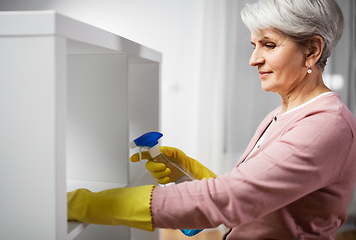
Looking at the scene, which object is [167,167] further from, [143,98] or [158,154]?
[143,98]

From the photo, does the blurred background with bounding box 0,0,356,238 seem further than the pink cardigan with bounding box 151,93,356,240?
Yes

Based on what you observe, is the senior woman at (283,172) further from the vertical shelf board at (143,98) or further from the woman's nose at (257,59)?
the vertical shelf board at (143,98)

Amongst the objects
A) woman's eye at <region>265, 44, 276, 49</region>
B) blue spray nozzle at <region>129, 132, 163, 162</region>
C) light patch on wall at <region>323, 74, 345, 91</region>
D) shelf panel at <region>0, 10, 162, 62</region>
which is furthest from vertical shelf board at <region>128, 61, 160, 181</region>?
light patch on wall at <region>323, 74, 345, 91</region>

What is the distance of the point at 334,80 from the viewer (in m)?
2.31

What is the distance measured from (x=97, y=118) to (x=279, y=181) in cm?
51

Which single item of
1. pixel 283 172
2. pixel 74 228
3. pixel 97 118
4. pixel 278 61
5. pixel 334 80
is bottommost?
pixel 74 228

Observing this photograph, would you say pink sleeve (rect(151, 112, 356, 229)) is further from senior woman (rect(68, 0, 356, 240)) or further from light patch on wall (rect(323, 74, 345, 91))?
light patch on wall (rect(323, 74, 345, 91))

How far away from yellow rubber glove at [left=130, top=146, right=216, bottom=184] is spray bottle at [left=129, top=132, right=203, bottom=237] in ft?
0.04

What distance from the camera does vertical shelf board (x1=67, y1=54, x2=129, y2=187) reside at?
81cm

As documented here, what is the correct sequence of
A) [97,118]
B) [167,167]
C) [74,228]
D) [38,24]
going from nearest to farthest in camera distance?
[38,24], [74,228], [97,118], [167,167]

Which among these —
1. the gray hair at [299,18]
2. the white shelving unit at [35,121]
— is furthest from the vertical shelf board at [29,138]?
the gray hair at [299,18]

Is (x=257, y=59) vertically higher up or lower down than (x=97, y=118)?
higher up

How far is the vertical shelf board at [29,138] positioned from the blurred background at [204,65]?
1.69 metres

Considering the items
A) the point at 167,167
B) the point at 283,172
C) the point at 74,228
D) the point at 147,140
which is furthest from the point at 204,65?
the point at 74,228
